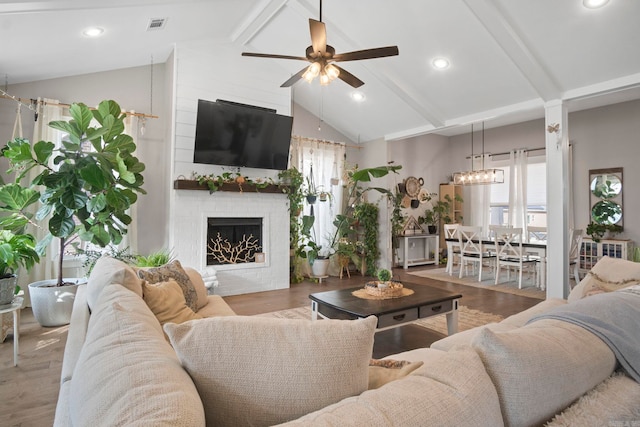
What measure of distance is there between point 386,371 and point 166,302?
4.84ft

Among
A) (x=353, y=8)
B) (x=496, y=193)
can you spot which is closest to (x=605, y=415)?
(x=353, y=8)

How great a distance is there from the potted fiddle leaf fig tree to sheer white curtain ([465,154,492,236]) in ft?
23.4

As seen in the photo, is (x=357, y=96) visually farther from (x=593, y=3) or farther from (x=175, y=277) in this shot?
(x=175, y=277)

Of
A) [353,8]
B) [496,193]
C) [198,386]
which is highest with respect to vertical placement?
[353,8]

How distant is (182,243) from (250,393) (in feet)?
14.3

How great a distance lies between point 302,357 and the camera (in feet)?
2.84

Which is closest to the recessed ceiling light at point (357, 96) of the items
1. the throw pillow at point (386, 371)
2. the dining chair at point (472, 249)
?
the dining chair at point (472, 249)

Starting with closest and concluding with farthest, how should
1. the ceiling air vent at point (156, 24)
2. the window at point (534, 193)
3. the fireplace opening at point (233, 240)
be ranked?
the ceiling air vent at point (156, 24) → the fireplace opening at point (233, 240) → the window at point (534, 193)

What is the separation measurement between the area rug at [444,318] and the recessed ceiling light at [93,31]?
3.57 m

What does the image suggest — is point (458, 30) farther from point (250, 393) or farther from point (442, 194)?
point (442, 194)

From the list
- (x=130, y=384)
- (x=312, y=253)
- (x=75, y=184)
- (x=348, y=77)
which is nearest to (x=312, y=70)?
(x=348, y=77)

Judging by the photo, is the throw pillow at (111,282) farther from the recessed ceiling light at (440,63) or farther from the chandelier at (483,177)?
the chandelier at (483,177)

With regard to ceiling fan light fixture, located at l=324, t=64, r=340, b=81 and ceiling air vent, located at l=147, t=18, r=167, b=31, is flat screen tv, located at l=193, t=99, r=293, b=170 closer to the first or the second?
ceiling air vent, located at l=147, t=18, r=167, b=31

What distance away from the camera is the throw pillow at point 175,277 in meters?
2.45
